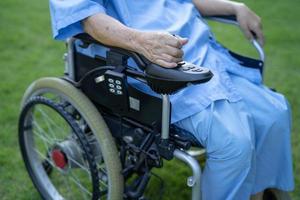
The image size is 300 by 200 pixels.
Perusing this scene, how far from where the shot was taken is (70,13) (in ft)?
4.59

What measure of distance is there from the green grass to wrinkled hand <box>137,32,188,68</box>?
3.24 ft

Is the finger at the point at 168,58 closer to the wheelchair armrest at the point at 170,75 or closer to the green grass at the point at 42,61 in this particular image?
the wheelchair armrest at the point at 170,75

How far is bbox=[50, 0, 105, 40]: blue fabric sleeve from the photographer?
138cm

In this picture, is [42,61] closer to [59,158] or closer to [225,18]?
[59,158]

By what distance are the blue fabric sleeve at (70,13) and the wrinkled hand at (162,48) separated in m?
0.22

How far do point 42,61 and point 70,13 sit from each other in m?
1.95

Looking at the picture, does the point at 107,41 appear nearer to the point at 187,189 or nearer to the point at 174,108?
the point at 174,108

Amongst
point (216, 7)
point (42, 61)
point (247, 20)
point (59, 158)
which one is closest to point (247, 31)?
point (247, 20)

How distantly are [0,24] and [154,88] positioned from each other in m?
2.83

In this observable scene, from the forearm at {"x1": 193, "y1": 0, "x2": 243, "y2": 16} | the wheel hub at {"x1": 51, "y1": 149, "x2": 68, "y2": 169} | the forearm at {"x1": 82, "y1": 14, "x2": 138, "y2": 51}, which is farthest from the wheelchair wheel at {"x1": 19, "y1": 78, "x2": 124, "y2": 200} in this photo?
the forearm at {"x1": 193, "y1": 0, "x2": 243, "y2": 16}

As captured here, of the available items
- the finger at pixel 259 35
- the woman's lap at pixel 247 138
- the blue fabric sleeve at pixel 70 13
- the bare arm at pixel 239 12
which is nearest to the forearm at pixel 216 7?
the bare arm at pixel 239 12

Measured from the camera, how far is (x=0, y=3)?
4.13m

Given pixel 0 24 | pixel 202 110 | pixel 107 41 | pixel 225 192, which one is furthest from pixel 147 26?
pixel 0 24

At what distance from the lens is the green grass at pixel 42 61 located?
2154 mm
